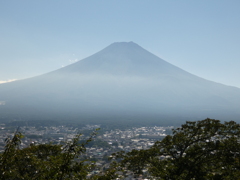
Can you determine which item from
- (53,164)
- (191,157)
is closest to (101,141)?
(191,157)

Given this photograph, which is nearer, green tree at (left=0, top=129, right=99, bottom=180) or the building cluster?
green tree at (left=0, top=129, right=99, bottom=180)

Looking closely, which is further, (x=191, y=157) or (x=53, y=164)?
(x=191, y=157)

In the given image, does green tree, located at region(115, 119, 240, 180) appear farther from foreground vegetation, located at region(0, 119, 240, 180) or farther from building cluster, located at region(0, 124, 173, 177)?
building cluster, located at region(0, 124, 173, 177)

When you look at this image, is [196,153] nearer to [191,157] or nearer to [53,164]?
[191,157]

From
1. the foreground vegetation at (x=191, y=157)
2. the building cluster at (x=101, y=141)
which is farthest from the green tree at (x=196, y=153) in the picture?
the building cluster at (x=101, y=141)

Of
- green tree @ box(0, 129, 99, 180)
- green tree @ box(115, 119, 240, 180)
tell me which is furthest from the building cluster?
green tree @ box(0, 129, 99, 180)

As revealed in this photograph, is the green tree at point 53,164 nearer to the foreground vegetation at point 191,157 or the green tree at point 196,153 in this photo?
the foreground vegetation at point 191,157

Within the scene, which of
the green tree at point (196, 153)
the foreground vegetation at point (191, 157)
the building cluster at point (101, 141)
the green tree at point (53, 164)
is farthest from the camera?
the building cluster at point (101, 141)

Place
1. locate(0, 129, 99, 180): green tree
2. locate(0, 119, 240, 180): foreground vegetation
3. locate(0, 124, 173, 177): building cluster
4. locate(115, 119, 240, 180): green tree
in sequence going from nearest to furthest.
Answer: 1. locate(0, 129, 99, 180): green tree
2. locate(0, 119, 240, 180): foreground vegetation
3. locate(115, 119, 240, 180): green tree
4. locate(0, 124, 173, 177): building cluster
